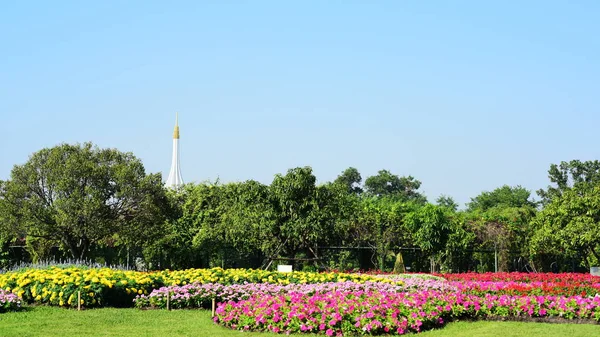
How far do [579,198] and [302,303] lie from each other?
14.5 metres

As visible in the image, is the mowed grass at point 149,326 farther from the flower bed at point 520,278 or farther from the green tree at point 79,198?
the green tree at point 79,198

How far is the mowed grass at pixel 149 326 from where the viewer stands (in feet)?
35.1

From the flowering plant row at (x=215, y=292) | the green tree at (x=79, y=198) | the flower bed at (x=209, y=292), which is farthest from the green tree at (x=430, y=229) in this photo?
the flower bed at (x=209, y=292)

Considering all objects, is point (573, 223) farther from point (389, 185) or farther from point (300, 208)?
point (389, 185)

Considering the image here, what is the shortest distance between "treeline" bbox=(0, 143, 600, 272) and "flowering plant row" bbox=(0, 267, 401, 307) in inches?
206

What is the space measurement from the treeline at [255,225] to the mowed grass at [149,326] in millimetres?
8259

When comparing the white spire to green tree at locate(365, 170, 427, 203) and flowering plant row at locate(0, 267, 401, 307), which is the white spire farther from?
flowering plant row at locate(0, 267, 401, 307)

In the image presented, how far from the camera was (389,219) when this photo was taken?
28.0 meters

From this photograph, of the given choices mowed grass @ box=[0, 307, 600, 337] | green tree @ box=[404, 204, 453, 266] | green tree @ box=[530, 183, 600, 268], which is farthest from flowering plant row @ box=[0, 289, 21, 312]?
green tree @ box=[404, 204, 453, 266]

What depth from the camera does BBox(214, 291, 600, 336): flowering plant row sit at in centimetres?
1082

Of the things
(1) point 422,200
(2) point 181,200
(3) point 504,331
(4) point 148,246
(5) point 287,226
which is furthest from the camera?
(1) point 422,200

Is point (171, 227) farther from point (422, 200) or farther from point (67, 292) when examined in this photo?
point (422, 200)

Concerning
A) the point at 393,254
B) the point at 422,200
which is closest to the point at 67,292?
the point at 393,254

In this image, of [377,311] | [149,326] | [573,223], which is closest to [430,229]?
[573,223]
